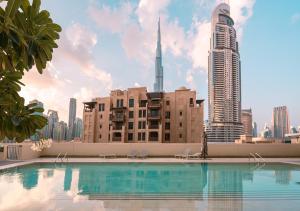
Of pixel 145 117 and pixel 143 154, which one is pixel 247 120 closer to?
pixel 145 117

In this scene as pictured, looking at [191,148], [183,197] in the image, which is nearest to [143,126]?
[191,148]

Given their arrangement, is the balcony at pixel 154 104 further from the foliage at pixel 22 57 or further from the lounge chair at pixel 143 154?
the foliage at pixel 22 57

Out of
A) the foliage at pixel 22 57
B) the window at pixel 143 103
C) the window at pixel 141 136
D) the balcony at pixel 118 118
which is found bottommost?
the window at pixel 141 136

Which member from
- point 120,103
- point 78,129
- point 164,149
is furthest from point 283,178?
point 78,129

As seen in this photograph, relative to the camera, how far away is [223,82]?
16450 centimetres

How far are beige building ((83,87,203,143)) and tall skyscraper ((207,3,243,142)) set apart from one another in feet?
354

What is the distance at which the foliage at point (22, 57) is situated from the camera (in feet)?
9.42

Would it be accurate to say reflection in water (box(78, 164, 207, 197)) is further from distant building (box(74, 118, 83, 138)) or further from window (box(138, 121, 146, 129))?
distant building (box(74, 118, 83, 138))

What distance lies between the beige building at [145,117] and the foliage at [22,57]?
48.5m

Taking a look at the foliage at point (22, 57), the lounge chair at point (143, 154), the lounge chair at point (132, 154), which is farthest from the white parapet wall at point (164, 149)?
the foliage at point (22, 57)

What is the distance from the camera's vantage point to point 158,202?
870 cm

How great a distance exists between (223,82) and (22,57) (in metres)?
169

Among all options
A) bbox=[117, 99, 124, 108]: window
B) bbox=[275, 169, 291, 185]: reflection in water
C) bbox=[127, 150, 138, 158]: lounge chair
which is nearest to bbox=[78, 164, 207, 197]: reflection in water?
bbox=[275, 169, 291, 185]: reflection in water

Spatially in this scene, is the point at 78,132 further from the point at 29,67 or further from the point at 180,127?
the point at 29,67
